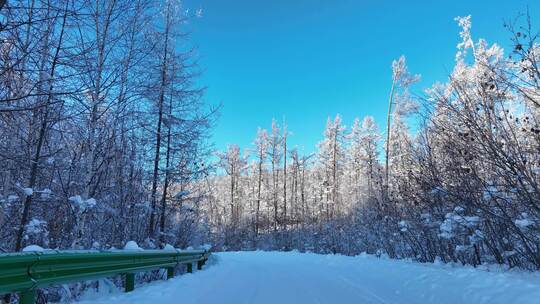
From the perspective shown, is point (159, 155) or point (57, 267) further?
point (159, 155)

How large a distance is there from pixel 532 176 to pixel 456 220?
83.4 inches

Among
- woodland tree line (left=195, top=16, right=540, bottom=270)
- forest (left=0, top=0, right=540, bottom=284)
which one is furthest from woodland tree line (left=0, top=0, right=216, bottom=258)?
woodland tree line (left=195, top=16, right=540, bottom=270)

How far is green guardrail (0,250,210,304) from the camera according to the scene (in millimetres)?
2771

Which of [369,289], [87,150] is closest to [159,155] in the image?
[87,150]

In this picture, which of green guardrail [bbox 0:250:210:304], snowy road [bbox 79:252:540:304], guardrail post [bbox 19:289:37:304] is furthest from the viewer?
snowy road [bbox 79:252:540:304]

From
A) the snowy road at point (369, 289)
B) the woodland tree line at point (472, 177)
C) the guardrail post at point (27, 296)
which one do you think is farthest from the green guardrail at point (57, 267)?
the woodland tree line at point (472, 177)

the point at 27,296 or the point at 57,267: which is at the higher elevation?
the point at 57,267

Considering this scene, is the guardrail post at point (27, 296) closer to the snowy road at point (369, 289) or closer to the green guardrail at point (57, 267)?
the green guardrail at point (57, 267)

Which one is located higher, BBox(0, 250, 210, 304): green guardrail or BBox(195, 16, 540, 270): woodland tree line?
BBox(195, 16, 540, 270): woodland tree line

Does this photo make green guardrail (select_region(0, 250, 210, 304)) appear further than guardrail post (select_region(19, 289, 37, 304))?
No

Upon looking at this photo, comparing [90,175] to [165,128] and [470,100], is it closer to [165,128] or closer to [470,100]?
[165,128]

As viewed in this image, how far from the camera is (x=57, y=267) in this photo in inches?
136

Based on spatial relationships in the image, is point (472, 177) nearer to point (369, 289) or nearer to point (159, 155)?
point (369, 289)

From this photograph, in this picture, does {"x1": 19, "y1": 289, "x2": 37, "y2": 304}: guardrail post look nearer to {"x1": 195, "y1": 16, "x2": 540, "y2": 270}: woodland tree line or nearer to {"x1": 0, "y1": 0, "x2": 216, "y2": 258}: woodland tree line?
{"x1": 0, "y1": 0, "x2": 216, "y2": 258}: woodland tree line
